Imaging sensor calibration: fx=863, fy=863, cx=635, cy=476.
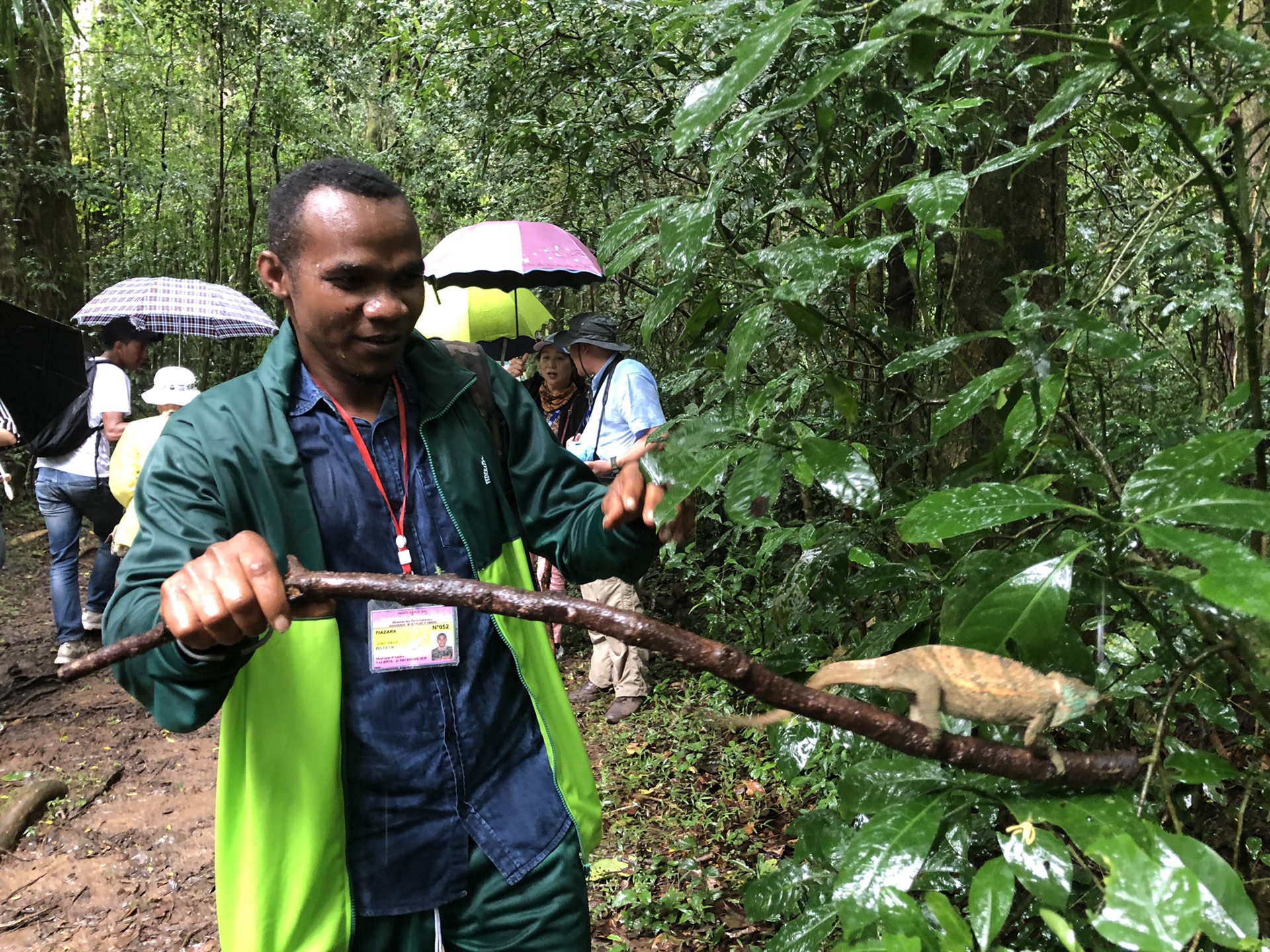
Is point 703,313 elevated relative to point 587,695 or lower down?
elevated

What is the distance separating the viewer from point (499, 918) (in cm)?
168

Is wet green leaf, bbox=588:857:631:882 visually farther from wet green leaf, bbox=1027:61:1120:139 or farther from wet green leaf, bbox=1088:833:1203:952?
wet green leaf, bbox=1027:61:1120:139

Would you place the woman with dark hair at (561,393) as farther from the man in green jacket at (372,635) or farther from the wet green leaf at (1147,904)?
the wet green leaf at (1147,904)

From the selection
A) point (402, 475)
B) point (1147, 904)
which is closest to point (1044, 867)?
point (1147, 904)

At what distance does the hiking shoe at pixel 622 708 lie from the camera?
206 inches

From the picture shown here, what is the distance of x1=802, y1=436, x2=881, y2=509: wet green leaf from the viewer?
1277 mm

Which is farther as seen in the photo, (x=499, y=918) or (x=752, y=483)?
(x=499, y=918)

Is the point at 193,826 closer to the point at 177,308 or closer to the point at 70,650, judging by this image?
the point at 70,650

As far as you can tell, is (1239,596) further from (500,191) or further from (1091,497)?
(500,191)

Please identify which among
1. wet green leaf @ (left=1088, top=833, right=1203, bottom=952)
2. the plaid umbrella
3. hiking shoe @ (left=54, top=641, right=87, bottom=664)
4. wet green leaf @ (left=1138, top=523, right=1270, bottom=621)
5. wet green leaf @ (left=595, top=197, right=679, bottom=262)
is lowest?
hiking shoe @ (left=54, top=641, right=87, bottom=664)

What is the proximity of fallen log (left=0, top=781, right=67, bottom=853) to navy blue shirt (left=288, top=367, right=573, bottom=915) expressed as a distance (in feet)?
11.6

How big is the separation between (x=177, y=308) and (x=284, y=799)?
24.3 feet

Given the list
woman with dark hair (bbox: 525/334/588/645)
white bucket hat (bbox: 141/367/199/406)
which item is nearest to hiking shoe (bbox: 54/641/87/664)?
white bucket hat (bbox: 141/367/199/406)

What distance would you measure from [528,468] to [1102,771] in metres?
1.23
